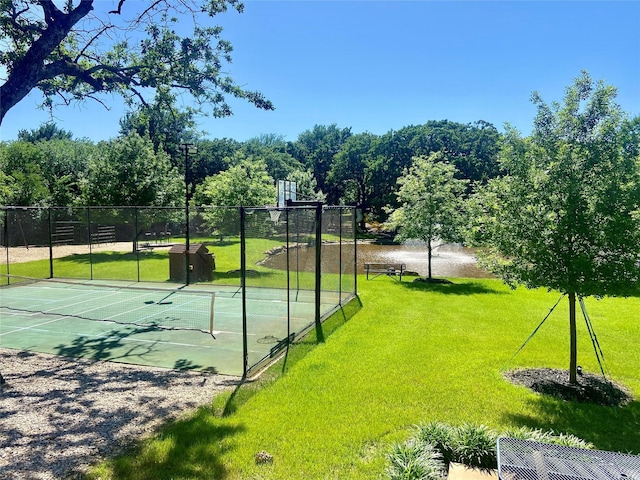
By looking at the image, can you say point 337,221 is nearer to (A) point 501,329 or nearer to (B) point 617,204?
(A) point 501,329

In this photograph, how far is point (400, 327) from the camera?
10.3 m

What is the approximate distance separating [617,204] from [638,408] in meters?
A: 2.84

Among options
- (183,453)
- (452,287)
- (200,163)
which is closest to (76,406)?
(183,453)

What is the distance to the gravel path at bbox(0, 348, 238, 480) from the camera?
4645 mm

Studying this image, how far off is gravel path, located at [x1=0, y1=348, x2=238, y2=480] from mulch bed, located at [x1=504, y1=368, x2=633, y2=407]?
15.5ft

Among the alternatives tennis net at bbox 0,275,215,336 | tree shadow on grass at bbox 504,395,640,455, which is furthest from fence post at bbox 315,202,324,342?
tree shadow on grass at bbox 504,395,640,455

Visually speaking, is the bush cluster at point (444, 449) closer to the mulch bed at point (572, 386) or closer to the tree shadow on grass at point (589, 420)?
the tree shadow on grass at point (589, 420)

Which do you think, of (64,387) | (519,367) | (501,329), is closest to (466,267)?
(501,329)

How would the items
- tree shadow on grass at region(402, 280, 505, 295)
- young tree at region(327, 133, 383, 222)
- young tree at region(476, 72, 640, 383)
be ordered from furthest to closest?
young tree at region(327, 133, 383, 222) → tree shadow on grass at region(402, 280, 505, 295) → young tree at region(476, 72, 640, 383)

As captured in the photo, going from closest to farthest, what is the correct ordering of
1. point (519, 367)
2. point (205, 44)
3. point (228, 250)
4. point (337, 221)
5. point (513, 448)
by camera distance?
point (513, 448) < point (519, 367) < point (205, 44) < point (337, 221) < point (228, 250)

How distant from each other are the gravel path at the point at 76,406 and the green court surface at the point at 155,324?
0.55 meters

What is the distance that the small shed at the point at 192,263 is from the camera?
16672 millimetres

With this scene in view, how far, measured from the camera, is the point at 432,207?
18250mm

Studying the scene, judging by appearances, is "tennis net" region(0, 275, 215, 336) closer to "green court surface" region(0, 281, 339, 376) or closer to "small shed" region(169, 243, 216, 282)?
"green court surface" region(0, 281, 339, 376)
